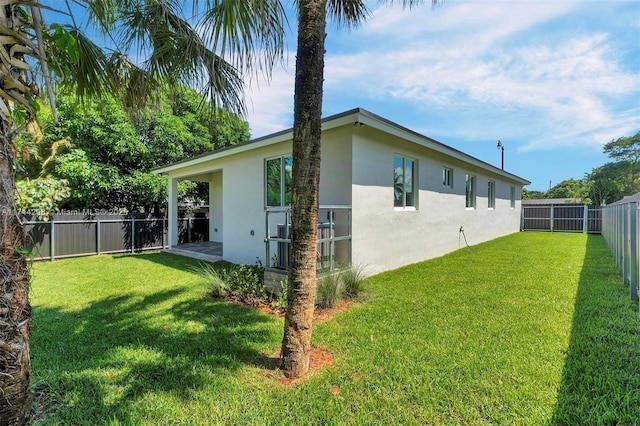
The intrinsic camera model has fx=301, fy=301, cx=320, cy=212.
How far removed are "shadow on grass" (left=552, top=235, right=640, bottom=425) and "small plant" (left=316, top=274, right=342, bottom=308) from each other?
305 cm

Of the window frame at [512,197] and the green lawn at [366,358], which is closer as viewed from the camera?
the green lawn at [366,358]

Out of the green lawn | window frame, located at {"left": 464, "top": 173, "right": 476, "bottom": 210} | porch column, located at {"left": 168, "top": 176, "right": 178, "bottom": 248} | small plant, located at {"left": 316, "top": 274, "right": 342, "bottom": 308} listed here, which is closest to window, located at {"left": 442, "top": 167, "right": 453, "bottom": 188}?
window frame, located at {"left": 464, "top": 173, "right": 476, "bottom": 210}

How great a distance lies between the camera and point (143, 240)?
12539mm

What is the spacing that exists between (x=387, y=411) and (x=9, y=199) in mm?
3066

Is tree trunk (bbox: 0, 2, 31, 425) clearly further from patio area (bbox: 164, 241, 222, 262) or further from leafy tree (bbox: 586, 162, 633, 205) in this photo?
leafy tree (bbox: 586, 162, 633, 205)

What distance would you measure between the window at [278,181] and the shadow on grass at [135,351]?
11.2 feet

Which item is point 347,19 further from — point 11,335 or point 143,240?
point 143,240

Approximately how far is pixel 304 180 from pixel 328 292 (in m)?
2.71

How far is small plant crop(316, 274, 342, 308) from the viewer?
5016 millimetres

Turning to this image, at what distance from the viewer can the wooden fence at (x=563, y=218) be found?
59.6 ft

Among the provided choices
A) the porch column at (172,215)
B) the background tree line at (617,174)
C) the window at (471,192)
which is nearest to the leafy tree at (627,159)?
the background tree line at (617,174)

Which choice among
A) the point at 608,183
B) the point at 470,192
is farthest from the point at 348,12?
the point at 608,183

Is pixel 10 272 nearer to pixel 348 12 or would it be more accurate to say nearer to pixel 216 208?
pixel 348 12

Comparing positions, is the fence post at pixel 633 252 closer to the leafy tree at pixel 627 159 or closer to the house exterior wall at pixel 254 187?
the house exterior wall at pixel 254 187
